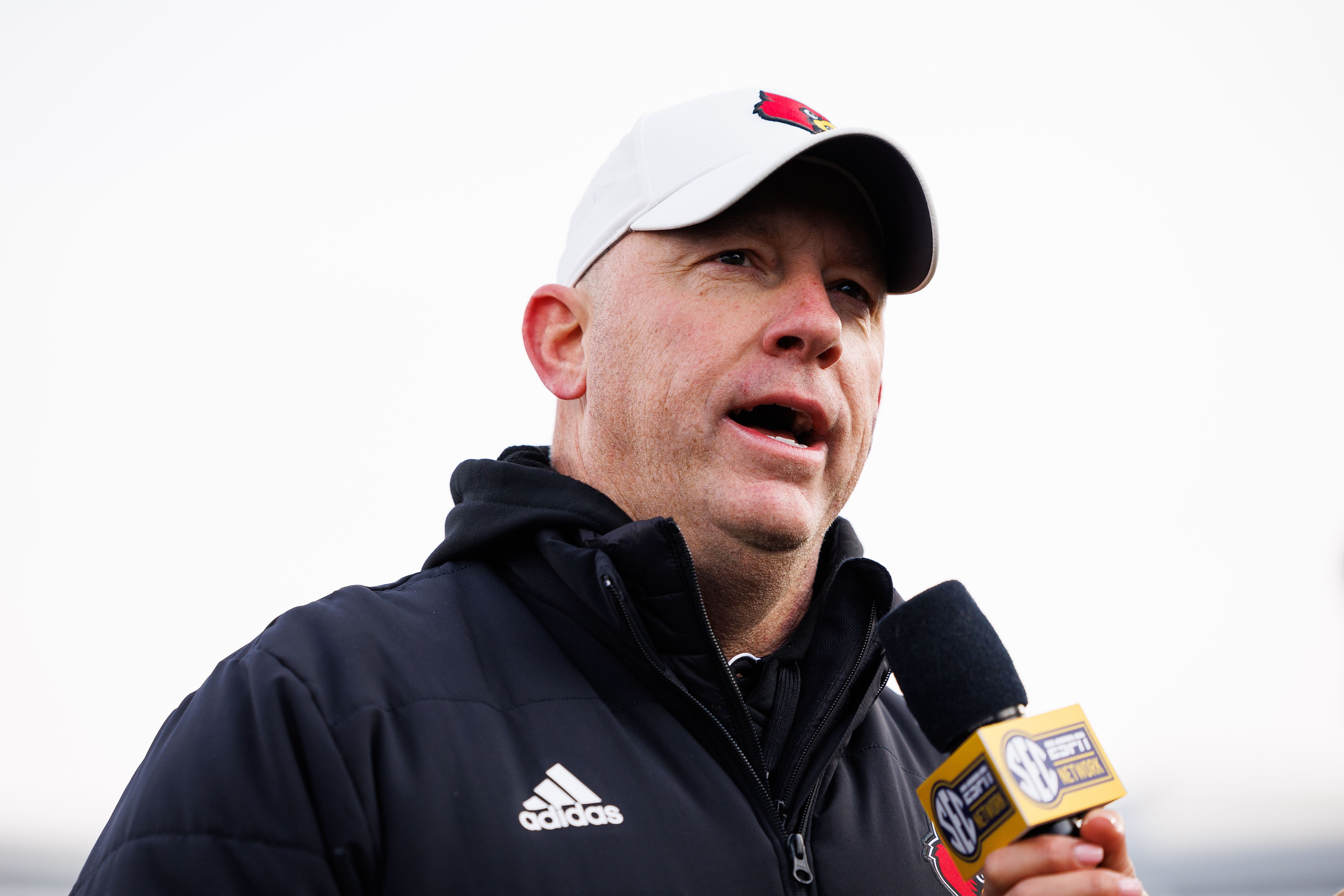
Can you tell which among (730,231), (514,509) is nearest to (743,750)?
(514,509)

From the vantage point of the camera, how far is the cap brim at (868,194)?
1.40 metres

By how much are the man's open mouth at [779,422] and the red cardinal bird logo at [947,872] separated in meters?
0.64

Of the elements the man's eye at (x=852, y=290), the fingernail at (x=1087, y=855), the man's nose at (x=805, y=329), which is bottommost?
the fingernail at (x=1087, y=855)

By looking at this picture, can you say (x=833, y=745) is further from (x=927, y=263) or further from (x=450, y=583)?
(x=927, y=263)

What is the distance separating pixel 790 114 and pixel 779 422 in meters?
0.59

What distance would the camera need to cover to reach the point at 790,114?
161 cm

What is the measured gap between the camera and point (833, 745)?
4.09ft

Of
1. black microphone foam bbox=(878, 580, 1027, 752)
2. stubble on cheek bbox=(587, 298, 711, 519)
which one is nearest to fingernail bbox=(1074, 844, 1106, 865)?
black microphone foam bbox=(878, 580, 1027, 752)

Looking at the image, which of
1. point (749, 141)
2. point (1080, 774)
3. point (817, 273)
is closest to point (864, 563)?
point (817, 273)

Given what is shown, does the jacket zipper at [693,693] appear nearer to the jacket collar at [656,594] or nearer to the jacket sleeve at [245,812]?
the jacket collar at [656,594]

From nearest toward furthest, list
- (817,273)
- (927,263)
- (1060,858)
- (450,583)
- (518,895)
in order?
(1060,858) → (518,895) → (450,583) → (817,273) → (927,263)

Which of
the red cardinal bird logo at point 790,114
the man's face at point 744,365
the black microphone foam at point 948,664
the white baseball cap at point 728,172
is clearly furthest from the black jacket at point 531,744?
the red cardinal bird logo at point 790,114

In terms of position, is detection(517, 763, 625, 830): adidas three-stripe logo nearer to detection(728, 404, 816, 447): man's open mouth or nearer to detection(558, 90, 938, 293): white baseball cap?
detection(728, 404, 816, 447): man's open mouth

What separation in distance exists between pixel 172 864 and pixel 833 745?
2.63 feet
